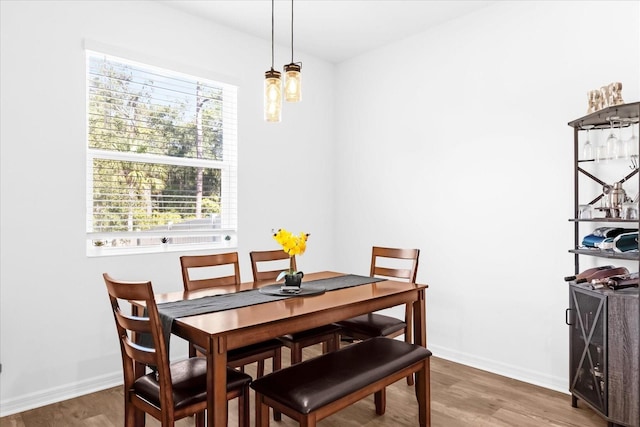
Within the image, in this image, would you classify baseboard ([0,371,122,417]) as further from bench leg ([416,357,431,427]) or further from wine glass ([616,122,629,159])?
wine glass ([616,122,629,159])

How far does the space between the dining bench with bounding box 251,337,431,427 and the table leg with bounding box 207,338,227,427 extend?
Answer: 8.9 inches

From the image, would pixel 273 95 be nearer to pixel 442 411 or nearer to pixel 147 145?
pixel 147 145

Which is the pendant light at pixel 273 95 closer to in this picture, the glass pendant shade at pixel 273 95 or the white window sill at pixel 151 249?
the glass pendant shade at pixel 273 95

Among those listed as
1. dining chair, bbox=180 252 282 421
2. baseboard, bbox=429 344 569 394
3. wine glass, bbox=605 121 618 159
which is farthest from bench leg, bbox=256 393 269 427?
wine glass, bbox=605 121 618 159

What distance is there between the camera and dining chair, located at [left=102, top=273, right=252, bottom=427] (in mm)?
Answer: 1693

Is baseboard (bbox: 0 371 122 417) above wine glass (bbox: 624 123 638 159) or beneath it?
beneath

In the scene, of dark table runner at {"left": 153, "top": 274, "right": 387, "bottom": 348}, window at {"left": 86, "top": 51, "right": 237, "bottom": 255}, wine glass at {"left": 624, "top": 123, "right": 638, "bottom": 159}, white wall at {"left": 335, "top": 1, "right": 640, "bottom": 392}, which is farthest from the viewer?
window at {"left": 86, "top": 51, "right": 237, "bottom": 255}

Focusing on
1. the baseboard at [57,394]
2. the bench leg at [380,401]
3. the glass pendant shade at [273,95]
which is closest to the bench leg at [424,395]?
the bench leg at [380,401]

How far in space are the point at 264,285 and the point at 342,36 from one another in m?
Answer: 2.50

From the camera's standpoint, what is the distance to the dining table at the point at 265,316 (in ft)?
5.53

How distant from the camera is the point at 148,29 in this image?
323 centimetres

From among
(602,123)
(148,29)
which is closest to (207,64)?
(148,29)

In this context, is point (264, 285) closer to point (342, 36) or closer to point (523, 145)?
point (523, 145)

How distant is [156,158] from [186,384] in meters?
2.03
